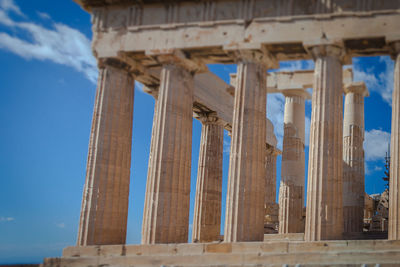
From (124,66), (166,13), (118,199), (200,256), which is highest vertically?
(166,13)

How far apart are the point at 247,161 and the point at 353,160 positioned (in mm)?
13421

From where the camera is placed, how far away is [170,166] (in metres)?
37.7

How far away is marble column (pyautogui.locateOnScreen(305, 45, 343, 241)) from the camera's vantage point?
1337 inches

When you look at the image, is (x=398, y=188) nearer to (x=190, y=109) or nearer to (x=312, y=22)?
(x=312, y=22)

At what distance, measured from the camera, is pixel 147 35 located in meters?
39.1

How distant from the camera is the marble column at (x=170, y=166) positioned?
121 feet

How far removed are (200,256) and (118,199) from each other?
8.36 m

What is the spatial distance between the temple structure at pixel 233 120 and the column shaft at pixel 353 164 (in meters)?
0.23

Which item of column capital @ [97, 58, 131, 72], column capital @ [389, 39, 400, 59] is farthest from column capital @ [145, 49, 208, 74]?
column capital @ [389, 39, 400, 59]

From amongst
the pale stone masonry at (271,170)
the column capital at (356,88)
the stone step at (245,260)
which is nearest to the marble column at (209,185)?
the pale stone masonry at (271,170)

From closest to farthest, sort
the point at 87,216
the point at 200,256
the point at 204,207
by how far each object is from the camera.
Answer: the point at 200,256 < the point at 87,216 < the point at 204,207

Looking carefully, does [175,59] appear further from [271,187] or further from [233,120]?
[271,187]

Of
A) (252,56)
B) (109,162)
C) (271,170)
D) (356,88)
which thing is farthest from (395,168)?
(271,170)

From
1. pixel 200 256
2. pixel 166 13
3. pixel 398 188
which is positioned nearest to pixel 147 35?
pixel 166 13
